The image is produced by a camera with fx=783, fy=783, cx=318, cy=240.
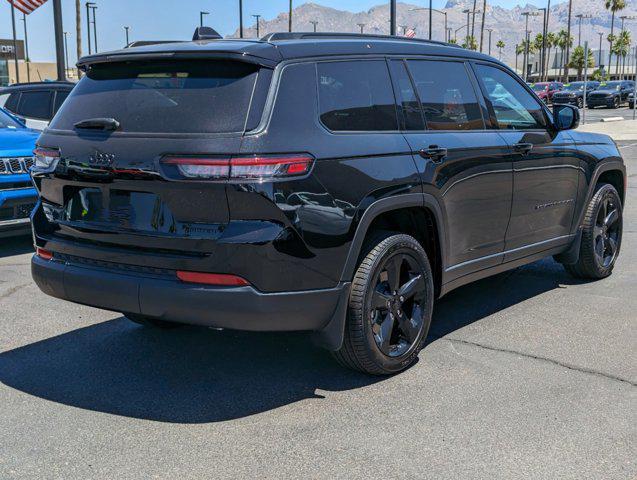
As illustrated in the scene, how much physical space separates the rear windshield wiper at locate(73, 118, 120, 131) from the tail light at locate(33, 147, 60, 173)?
8.5 inches

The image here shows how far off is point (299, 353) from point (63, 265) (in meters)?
1.51

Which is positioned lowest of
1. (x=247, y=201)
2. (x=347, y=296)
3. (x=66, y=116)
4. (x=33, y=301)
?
(x=33, y=301)

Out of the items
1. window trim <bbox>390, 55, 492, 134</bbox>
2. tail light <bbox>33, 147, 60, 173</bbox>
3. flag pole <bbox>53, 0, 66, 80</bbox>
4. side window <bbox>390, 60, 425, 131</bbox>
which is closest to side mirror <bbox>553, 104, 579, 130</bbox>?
window trim <bbox>390, 55, 492, 134</bbox>

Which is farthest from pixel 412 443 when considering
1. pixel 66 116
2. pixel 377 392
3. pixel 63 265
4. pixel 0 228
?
pixel 0 228

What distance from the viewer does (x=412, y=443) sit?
141 inches

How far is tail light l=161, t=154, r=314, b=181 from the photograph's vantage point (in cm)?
361

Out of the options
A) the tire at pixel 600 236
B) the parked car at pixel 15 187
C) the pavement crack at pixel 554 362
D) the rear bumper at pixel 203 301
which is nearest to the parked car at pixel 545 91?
the tire at pixel 600 236

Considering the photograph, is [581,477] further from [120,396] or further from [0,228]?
[0,228]

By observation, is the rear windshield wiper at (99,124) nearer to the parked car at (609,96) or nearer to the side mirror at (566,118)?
the side mirror at (566,118)

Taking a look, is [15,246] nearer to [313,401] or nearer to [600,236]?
[313,401]

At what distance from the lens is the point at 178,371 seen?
455 centimetres

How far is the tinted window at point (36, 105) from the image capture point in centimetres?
1184

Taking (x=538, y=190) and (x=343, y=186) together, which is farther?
(x=538, y=190)

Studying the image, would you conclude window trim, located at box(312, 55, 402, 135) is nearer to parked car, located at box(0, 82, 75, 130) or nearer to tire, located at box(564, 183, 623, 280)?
tire, located at box(564, 183, 623, 280)
